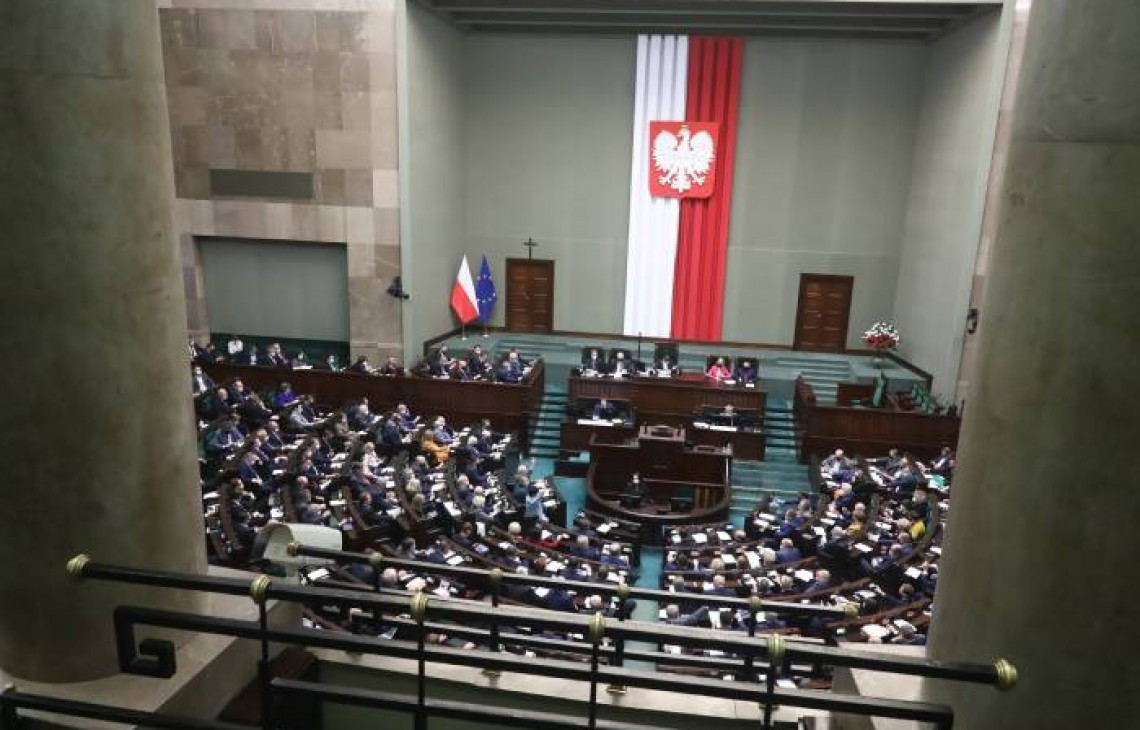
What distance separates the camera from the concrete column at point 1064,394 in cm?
200

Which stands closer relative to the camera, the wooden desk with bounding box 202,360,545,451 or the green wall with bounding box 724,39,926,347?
the wooden desk with bounding box 202,360,545,451

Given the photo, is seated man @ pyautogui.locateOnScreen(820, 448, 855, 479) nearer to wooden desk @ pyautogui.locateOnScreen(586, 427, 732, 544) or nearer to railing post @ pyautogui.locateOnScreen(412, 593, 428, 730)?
wooden desk @ pyautogui.locateOnScreen(586, 427, 732, 544)

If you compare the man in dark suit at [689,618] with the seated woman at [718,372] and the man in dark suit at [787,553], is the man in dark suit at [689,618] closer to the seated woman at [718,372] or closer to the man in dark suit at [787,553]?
the man in dark suit at [787,553]

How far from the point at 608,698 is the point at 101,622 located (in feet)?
6.50

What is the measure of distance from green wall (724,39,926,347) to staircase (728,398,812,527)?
4957 millimetres

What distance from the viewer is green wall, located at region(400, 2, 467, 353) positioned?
17.2 meters

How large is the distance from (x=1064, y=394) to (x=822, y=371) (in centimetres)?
1719

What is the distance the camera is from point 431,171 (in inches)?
720

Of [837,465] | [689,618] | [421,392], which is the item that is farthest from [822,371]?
[689,618]

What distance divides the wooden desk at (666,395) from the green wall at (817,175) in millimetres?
5706

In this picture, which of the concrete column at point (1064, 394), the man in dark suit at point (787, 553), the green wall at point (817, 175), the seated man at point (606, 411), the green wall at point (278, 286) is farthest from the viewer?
the green wall at point (817, 175)

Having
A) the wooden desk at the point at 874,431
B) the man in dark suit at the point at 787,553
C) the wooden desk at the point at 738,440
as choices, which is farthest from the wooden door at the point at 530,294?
the man in dark suit at the point at 787,553

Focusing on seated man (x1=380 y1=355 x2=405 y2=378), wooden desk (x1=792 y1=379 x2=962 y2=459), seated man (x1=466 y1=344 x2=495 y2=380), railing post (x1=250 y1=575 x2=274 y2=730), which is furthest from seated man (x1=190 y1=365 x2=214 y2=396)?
railing post (x1=250 y1=575 x2=274 y2=730)

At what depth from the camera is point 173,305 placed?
2961 mm
